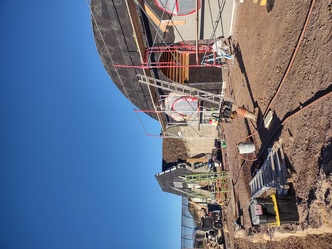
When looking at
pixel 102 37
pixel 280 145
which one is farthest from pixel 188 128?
pixel 280 145

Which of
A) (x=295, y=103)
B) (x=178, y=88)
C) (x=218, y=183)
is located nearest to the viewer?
(x=295, y=103)

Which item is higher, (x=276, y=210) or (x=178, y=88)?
(x=178, y=88)

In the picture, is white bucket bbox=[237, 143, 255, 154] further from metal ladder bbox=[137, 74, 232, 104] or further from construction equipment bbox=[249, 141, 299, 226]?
metal ladder bbox=[137, 74, 232, 104]

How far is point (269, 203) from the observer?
677cm

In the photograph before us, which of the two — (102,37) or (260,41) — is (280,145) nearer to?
(260,41)

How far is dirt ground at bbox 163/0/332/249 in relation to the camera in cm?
541

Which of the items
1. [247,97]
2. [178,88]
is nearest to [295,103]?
[247,97]

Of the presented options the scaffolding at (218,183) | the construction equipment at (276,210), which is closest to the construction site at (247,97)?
the construction equipment at (276,210)

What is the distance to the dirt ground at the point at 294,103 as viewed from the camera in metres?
5.41

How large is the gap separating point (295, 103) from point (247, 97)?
443 centimetres

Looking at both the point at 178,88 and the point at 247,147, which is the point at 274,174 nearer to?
the point at 247,147

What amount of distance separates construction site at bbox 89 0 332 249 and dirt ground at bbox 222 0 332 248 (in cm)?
3

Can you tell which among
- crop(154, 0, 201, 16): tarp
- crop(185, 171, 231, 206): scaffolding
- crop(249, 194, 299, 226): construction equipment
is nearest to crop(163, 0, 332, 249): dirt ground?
crop(249, 194, 299, 226): construction equipment

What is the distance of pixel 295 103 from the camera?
672cm
